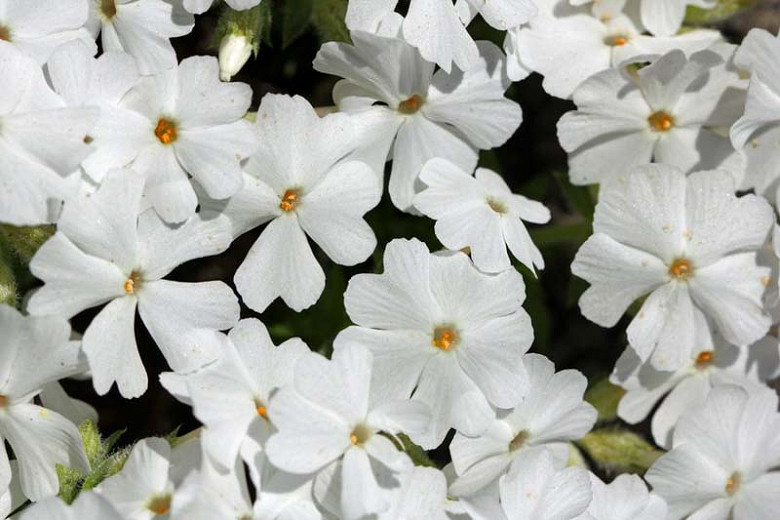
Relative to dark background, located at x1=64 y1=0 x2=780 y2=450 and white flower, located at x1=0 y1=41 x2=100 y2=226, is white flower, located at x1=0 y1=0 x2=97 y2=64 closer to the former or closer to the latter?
white flower, located at x1=0 y1=41 x2=100 y2=226

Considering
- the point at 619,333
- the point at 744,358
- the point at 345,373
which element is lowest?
the point at 619,333

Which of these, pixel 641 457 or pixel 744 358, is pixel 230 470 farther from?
pixel 744 358

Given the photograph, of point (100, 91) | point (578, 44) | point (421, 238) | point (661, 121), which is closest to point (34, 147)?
point (100, 91)

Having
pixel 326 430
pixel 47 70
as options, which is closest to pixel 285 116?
pixel 47 70

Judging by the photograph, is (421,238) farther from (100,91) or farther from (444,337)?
(100,91)

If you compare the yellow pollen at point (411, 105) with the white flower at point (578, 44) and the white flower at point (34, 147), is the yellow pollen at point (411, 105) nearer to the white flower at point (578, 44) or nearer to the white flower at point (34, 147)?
the white flower at point (578, 44)

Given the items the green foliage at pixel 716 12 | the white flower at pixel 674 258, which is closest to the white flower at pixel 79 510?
the white flower at pixel 674 258
